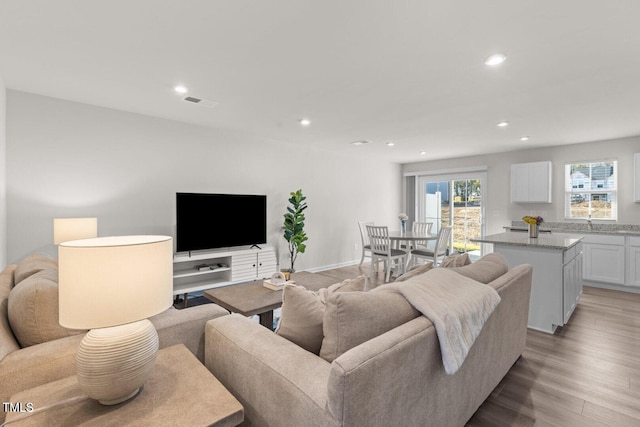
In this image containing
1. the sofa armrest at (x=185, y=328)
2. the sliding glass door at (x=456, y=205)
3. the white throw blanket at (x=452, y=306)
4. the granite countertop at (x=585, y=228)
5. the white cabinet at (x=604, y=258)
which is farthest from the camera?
the sliding glass door at (x=456, y=205)

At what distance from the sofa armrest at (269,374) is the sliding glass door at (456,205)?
6.21 metres

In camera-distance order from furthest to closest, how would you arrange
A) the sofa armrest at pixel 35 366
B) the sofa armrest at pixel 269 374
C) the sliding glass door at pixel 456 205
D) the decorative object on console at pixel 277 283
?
1. the sliding glass door at pixel 456 205
2. the decorative object on console at pixel 277 283
3. the sofa armrest at pixel 35 366
4. the sofa armrest at pixel 269 374

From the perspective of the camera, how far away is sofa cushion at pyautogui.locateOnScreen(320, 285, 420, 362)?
1.19 m

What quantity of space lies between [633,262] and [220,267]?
589 centimetres

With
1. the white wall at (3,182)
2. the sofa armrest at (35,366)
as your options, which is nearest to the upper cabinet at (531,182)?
the sofa armrest at (35,366)

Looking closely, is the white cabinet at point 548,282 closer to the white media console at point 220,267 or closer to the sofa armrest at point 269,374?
the sofa armrest at point 269,374

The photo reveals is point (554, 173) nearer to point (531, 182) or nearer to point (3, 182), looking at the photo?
point (531, 182)

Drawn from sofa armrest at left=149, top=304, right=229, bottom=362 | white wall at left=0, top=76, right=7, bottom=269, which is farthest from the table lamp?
white wall at left=0, top=76, right=7, bottom=269

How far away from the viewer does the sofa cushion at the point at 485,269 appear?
1893mm

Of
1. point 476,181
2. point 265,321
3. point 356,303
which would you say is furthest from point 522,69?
point 476,181

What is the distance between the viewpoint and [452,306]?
138cm

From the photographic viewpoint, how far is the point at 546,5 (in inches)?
67.6

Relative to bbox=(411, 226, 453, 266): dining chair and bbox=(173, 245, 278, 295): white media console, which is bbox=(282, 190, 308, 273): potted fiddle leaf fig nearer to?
bbox=(173, 245, 278, 295): white media console

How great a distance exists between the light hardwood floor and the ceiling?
92.9 inches
